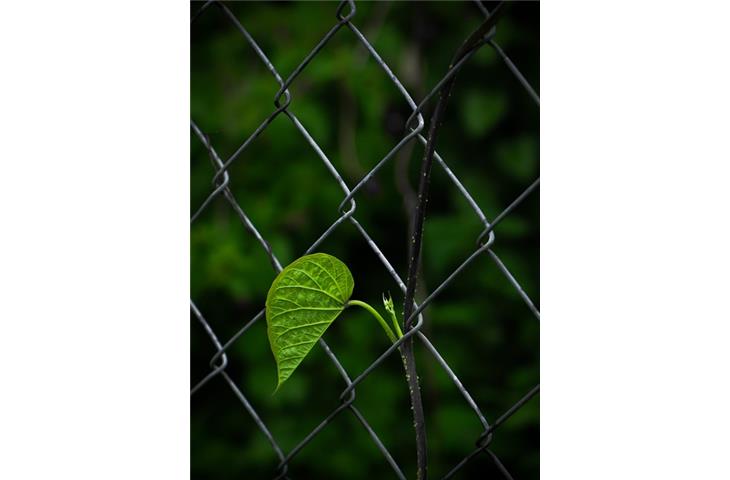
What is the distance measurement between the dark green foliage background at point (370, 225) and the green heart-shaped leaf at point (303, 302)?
0.73 metres

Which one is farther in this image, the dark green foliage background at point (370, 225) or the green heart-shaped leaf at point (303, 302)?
the dark green foliage background at point (370, 225)

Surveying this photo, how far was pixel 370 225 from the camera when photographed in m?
1.37

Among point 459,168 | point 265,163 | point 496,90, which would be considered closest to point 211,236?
point 265,163

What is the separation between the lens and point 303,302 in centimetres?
53

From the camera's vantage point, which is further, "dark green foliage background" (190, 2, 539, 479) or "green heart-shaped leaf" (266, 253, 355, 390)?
"dark green foliage background" (190, 2, 539, 479)

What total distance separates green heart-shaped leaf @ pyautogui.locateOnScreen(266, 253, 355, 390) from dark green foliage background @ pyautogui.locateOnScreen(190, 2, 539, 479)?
734 millimetres

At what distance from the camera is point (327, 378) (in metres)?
1.41

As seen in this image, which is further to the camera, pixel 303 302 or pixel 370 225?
pixel 370 225

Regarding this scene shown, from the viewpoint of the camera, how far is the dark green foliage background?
4.29ft

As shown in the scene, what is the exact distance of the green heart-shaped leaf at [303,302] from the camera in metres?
0.52

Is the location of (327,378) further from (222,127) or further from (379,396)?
(222,127)

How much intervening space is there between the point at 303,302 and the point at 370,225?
84cm

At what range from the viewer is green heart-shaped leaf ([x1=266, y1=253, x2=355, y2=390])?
0.52 metres

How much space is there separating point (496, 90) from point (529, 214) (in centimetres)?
22
